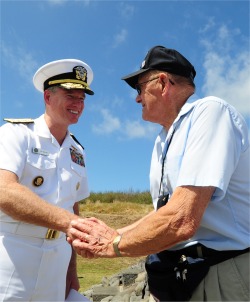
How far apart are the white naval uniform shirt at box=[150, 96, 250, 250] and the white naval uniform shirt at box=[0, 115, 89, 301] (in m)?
1.26

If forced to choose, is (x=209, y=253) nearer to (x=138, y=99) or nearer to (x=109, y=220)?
(x=138, y=99)

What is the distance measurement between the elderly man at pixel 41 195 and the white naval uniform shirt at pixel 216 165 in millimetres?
1091

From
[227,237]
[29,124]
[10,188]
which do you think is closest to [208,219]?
[227,237]

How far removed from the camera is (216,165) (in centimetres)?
212

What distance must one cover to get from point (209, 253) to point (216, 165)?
1.68 feet

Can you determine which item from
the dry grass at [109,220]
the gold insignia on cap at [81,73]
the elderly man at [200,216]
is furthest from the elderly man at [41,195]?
the dry grass at [109,220]

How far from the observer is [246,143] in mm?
2289

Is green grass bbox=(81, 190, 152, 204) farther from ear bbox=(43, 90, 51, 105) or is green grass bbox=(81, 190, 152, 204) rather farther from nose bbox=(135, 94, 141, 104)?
nose bbox=(135, 94, 141, 104)

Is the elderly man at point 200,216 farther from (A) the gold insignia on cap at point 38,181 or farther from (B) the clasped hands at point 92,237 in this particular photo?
(A) the gold insignia on cap at point 38,181

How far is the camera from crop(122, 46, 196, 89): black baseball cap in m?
2.67

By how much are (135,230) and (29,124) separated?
5.30 feet

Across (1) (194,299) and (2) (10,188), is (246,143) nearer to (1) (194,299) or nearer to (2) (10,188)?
(1) (194,299)

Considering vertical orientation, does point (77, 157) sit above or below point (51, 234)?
above

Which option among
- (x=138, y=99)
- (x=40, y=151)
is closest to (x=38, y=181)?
(x=40, y=151)
